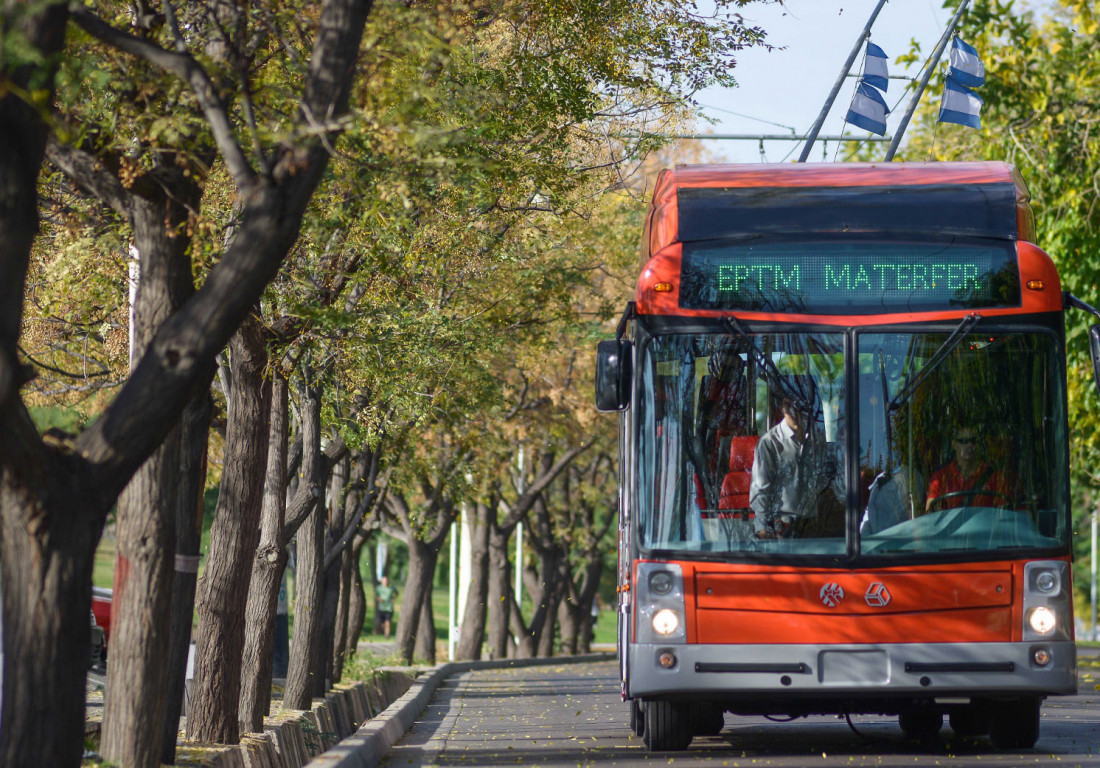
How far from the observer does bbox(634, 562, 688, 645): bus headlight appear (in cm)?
1013

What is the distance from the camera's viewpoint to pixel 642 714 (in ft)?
41.1

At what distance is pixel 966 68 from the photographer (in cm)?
1984

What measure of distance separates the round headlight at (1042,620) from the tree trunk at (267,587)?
7344 mm

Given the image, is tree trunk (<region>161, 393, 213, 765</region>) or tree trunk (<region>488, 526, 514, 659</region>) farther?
tree trunk (<region>488, 526, 514, 659</region>)

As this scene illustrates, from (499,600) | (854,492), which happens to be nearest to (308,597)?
(854,492)

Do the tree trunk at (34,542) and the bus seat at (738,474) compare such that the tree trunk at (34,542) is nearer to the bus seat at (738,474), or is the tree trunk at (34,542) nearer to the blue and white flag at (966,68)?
the bus seat at (738,474)

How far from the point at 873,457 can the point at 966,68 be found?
11.0m

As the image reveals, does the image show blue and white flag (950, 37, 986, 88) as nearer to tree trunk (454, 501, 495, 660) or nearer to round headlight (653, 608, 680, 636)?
round headlight (653, 608, 680, 636)

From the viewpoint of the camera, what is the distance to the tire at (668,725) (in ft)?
37.9

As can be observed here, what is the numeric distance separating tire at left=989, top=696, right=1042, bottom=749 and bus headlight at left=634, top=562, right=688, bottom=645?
2839 millimetres

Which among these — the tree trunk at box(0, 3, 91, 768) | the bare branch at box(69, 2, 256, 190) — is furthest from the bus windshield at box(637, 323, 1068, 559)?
the tree trunk at box(0, 3, 91, 768)

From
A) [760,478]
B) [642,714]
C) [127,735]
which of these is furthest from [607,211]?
[127,735]

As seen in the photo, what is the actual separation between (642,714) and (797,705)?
182 centimetres

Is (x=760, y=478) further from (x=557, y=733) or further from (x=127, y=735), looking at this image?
(x=557, y=733)
